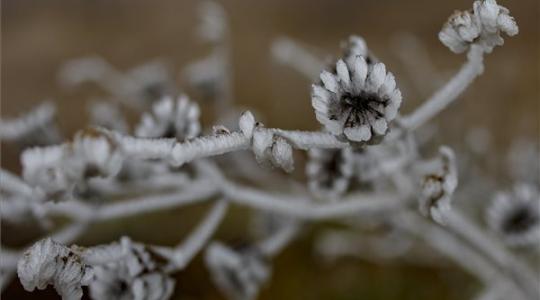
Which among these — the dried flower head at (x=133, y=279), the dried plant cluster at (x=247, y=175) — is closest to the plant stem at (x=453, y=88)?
the dried plant cluster at (x=247, y=175)

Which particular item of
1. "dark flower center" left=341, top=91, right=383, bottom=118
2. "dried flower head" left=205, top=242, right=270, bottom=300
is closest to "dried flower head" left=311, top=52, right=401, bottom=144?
"dark flower center" left=341, top=91, right=383, bottom=118

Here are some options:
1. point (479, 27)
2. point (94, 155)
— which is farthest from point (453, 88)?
A: point (94, 155)

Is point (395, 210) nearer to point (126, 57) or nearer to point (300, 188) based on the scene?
point (300, 188)

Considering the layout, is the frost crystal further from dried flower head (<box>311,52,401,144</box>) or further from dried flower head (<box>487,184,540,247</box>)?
dried flower head (<box>487,184,540,247</box>)

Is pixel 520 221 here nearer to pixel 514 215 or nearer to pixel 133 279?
pixel 514 215

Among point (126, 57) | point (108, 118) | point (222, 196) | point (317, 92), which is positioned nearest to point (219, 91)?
point (108, 118)

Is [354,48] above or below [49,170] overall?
above

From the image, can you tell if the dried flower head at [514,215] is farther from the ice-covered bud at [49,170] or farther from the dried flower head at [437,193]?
the ice-covered bud at [49,170]

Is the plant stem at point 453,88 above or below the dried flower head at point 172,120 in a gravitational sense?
above
